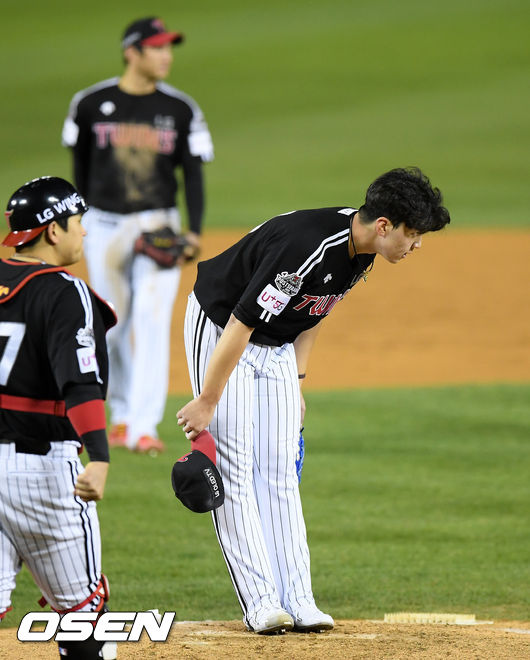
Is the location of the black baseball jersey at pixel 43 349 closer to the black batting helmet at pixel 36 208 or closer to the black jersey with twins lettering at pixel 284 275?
the black batting helmet at pixel 36 208

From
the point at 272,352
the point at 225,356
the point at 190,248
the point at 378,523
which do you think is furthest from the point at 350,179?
the point at 225,356

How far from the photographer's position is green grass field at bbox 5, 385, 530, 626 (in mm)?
5824

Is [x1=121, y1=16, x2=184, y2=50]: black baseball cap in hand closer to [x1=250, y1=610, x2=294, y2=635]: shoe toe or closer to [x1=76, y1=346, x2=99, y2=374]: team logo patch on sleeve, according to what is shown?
[x1=250, y1=610, x2=294, y2=635]: shoe toe

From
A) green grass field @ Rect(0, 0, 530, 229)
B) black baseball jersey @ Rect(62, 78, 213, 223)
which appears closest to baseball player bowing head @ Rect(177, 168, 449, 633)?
black baseball jersey @ Rect(62, 78, 213, 223)

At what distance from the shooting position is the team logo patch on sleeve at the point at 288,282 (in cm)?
434

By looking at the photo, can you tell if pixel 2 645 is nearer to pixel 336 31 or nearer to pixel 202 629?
pixel 202 629

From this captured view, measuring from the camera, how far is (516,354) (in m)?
13.1

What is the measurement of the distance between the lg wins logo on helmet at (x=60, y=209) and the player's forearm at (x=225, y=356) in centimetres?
81

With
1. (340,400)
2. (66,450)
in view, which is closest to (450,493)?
(340,400)

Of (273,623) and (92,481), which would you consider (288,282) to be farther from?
(273,623)

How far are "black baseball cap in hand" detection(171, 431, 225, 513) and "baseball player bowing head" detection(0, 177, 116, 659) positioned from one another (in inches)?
27.4

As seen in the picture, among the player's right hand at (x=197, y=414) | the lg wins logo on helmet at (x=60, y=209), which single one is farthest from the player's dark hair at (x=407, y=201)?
the lg wins logo on helmet at (x=60, y=209)

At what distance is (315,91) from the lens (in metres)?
33.1

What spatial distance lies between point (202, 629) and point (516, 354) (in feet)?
29.0
